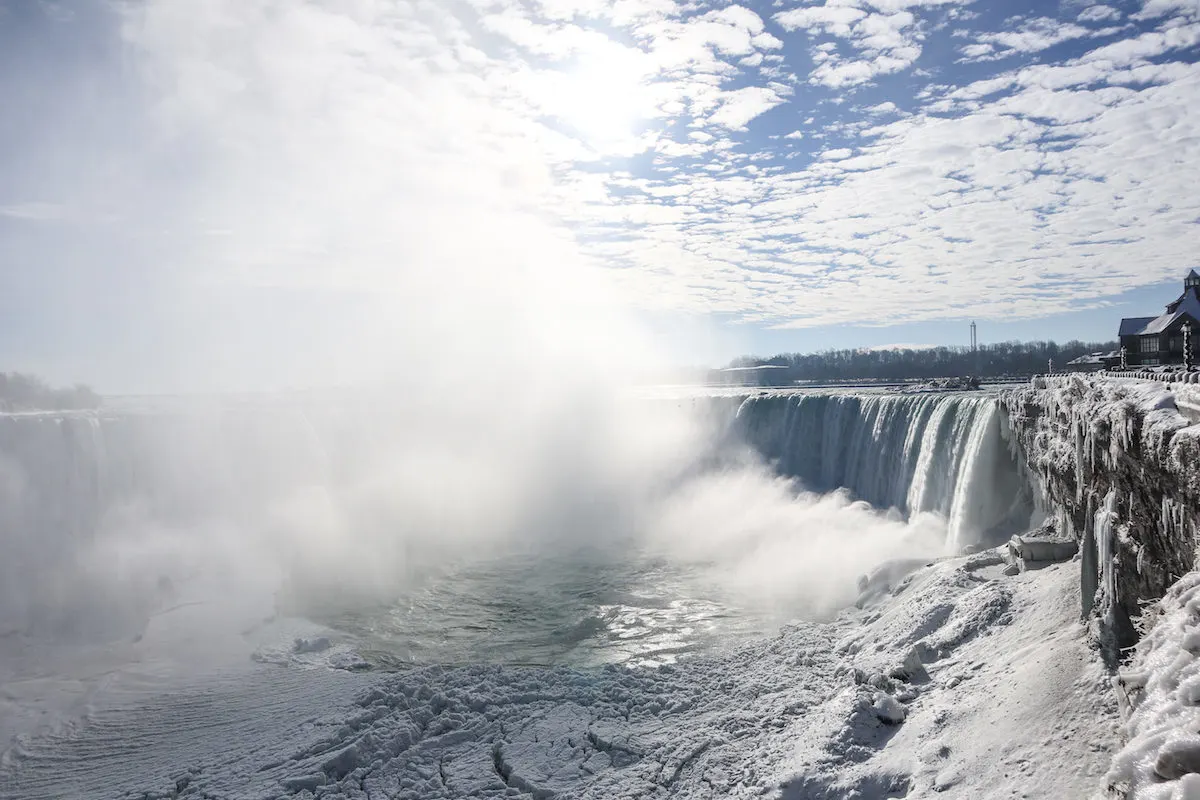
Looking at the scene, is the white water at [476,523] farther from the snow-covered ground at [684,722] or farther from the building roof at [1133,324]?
the building roof at [1133,324]

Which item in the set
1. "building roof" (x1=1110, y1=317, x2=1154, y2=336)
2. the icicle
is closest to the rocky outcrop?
the icicle

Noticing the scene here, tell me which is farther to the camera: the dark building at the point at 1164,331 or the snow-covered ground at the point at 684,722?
the dark building at the point at 1164,331

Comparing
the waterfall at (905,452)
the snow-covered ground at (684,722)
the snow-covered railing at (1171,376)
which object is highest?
the snow-covered railing at (1171,376)

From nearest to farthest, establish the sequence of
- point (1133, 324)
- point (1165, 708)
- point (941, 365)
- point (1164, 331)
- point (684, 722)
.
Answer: point (1165, 708) → point (684, 722) → point (1164, 331) → point (1133, 324) → point (941, 365)

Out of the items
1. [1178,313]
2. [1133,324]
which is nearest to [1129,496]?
[1178,313]

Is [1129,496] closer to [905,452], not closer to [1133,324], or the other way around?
[905,452]

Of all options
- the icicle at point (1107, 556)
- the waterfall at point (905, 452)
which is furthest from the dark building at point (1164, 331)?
the icicle at point (1107, 556)
